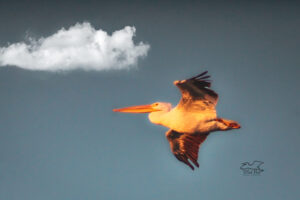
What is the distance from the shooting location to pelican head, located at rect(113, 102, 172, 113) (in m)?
5.93

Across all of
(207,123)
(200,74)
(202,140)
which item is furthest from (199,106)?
(202,140)

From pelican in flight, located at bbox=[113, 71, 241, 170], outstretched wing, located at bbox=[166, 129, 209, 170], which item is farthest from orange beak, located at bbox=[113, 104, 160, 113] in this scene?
outstretched wing, located at bbox=[166, 129, 209, 170]

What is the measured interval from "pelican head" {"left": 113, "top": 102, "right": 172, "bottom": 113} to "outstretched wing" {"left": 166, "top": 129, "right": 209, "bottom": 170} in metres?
0.75

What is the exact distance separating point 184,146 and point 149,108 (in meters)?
1.13

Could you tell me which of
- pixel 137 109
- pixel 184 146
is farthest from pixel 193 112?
pixel 184 146

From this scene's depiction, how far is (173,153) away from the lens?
22.5 feet

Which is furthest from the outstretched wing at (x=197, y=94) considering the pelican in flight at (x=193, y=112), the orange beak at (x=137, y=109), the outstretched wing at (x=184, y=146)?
the outstretched wing at (x=184, y=146)

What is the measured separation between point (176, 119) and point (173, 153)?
1449 mm

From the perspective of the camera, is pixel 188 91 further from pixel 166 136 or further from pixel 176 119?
pixel 166 136

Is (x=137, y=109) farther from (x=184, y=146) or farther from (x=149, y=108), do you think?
(x=184, y=146)

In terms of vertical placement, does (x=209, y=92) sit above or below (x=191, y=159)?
above

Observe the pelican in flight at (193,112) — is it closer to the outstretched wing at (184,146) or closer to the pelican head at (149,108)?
the pelican head at (149,108)

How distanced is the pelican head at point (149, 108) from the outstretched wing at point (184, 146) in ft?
2.45

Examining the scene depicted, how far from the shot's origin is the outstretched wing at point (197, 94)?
5.16 meters
